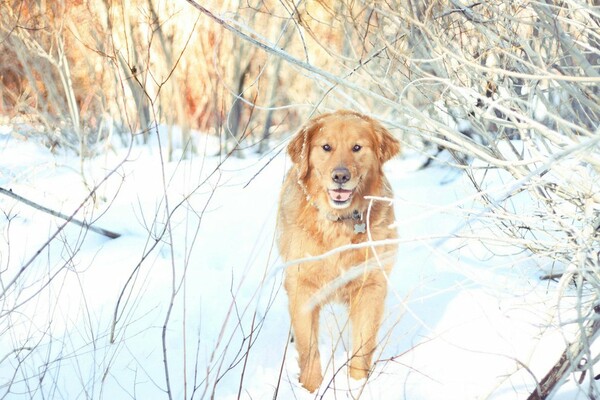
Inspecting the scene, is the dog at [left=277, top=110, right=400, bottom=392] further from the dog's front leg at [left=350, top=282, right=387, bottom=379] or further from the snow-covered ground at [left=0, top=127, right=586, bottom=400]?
the snow-covered ground at [left=0, top=127, right=586, bottom=400]

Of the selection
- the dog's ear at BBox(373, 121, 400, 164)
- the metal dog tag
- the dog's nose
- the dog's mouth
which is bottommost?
the metal dog tag

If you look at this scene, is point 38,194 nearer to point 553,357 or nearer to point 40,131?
point 40,131

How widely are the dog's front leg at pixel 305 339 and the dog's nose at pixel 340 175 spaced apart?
638 millimetres

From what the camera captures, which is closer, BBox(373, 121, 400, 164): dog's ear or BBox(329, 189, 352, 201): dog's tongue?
BBox(329, 189, 352, 201): dog's tongue

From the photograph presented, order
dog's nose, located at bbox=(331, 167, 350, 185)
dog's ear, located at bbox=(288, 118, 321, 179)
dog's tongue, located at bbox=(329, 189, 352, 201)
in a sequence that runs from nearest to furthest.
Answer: dog's nose, located at bbox=(331, 167, 350, 185) → dog's tongue, located at bbox=(329, 189, 352, 201) → dog's ear, located at bbox=(288, 118, 321, 179)

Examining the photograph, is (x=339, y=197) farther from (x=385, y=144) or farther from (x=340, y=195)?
(x=385, y=144)

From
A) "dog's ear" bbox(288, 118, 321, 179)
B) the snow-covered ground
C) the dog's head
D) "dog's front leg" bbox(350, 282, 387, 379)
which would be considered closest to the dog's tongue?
the dog's head

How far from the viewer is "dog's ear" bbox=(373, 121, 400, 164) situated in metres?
3.33

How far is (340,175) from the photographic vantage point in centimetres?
301

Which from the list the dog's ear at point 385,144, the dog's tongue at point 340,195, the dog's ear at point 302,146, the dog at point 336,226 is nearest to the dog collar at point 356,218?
the dog at point 336,226

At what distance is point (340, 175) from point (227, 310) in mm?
1296

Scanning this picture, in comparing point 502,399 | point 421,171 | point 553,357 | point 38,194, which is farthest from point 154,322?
point 421,171

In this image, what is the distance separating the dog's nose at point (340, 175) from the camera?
9.87 feet

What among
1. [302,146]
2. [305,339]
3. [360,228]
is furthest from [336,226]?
[305,339]
